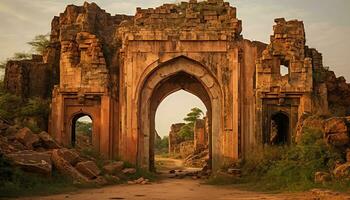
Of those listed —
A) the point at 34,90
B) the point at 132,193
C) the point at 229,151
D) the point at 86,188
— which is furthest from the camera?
the point at 34,90

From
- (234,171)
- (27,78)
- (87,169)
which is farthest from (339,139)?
(27,78)

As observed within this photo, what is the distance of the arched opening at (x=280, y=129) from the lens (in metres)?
19.3

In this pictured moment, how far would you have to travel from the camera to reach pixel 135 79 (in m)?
18.0

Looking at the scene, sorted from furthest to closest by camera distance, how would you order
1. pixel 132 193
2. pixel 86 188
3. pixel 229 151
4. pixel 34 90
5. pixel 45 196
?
pixel 34 90, pixel 229 151, pixel 86 188, pixel 132 193, pixel 45 196

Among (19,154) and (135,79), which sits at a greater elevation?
(135,79)

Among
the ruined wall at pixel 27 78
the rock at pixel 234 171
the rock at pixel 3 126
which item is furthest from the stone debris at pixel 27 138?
the rock at pixel 234 171

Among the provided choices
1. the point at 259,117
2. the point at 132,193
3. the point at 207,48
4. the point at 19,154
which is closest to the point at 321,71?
the point at 259,117

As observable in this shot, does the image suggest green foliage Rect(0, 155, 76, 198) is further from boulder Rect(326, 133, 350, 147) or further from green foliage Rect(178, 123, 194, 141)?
green foliage Rect(178, 123, 194, 141)

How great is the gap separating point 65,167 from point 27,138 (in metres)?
1.77

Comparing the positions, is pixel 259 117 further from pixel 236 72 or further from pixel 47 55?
pixel 47 55

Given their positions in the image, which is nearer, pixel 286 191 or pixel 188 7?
pixel 286 191

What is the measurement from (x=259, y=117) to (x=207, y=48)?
126 inches

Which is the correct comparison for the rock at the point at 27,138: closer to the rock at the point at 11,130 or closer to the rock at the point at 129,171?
the rock at the point at 11,130

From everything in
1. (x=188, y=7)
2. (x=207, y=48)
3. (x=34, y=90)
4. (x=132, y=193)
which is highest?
(x=188, y=7)
